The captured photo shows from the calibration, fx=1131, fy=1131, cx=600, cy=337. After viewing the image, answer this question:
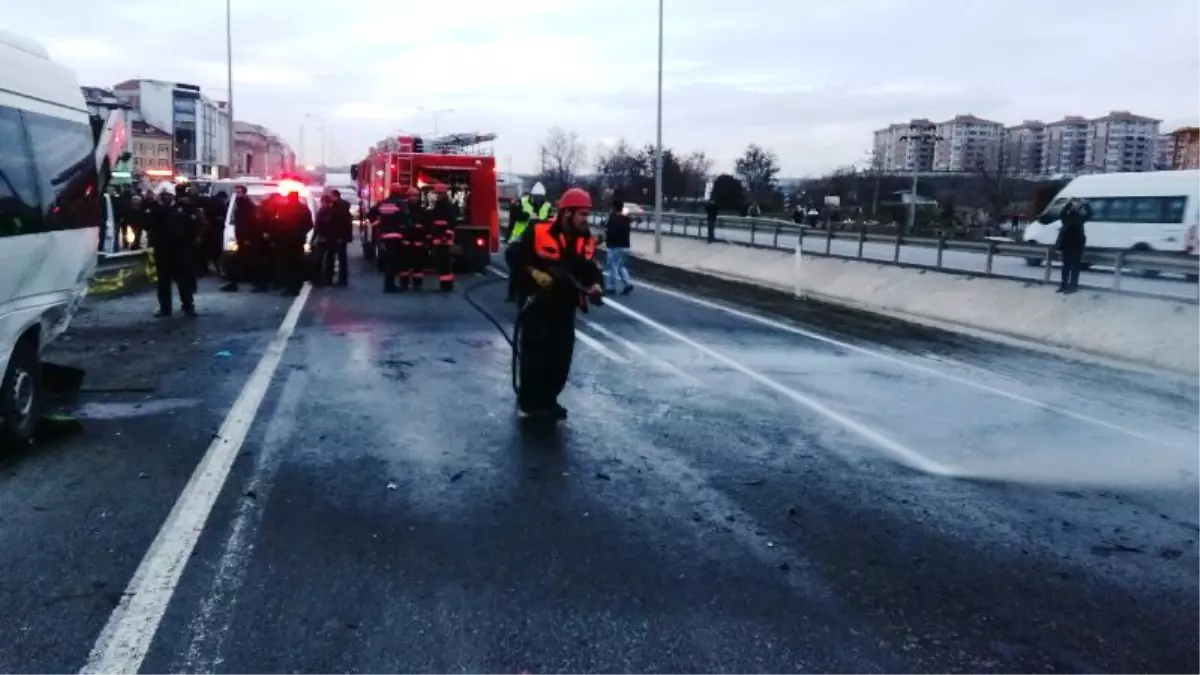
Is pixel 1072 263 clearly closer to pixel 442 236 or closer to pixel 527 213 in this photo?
pixel 527 213

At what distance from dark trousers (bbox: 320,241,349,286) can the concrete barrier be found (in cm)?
895

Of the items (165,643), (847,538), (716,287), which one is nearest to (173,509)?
(165,643)

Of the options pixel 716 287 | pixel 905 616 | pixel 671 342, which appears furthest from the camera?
pixel 716 287

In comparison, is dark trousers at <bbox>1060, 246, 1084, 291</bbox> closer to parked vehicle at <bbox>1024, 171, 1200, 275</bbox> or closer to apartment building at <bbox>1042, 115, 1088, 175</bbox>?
parked vehicle at <bbox>1024, 171, 1200, 275</bbox>

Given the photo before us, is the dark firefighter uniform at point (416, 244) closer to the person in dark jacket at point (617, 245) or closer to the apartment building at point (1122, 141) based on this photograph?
the person in dark jacket at point (617, 245)

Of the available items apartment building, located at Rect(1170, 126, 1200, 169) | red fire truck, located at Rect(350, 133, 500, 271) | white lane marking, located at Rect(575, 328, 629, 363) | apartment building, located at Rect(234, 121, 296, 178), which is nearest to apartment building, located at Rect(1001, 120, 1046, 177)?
apartment building, located at Rect(1170, 126, 1200, 169)

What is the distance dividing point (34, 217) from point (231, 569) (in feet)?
12.1

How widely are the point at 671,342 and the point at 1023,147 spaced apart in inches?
4863

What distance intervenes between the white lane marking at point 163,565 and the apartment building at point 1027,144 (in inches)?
4513

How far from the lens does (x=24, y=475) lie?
6.81 metres

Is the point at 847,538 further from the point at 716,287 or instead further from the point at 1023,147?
the point at 1023,147

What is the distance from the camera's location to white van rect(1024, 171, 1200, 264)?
95.5 feet

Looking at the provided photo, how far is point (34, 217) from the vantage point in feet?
24.9

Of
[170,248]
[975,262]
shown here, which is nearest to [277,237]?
[170,248]
